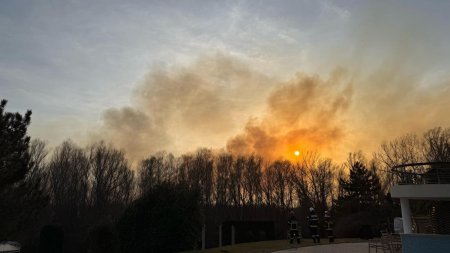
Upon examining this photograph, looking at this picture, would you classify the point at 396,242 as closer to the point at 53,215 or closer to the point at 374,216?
the point at 374,216

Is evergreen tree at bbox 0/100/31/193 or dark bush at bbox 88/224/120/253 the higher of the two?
evergreen tree at bbox 0/100/31/193

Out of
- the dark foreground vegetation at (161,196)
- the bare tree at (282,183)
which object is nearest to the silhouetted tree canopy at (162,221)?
the dark foreground vegetation at (161,196)

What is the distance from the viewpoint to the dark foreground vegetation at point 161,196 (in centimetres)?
1838

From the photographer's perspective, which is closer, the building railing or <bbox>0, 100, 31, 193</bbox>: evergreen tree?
the building railing

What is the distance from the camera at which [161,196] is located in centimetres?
1920

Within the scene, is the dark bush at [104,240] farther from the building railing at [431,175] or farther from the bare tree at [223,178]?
the bare tree at [223,178]

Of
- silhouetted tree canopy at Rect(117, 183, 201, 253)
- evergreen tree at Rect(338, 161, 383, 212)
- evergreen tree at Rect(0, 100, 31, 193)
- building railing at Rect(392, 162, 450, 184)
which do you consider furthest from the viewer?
evergreen tree at Rect(338, 161, 383, 212)

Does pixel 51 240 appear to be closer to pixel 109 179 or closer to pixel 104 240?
pixel 104 240

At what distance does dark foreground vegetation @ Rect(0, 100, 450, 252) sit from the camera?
723 inches

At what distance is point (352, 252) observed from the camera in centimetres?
1709

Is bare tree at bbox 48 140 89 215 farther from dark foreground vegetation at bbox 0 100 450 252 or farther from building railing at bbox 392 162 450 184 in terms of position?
building railing at bbox 392 162 450 184

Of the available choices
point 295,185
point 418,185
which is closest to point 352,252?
point 418,185

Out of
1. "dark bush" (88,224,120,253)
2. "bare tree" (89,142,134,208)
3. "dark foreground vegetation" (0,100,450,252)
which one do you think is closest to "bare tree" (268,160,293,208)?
"dark foreground vegetation" (0,100,450,252)

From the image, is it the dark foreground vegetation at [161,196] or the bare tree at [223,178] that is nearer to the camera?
the dark foreground vegetation at [161,196]
